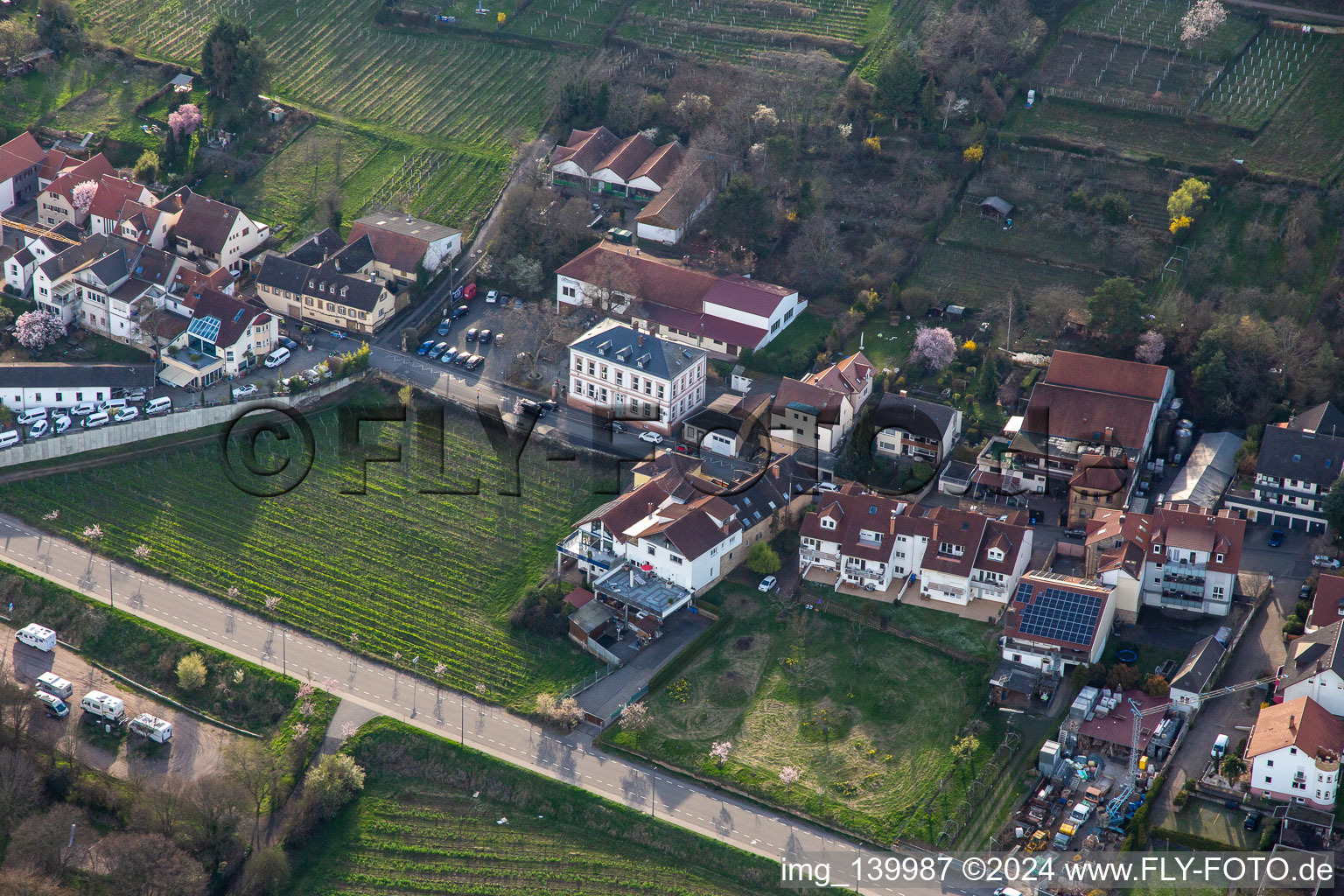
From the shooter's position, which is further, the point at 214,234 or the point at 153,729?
the point at 214,234

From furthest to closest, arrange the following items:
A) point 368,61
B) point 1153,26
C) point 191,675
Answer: point 368,61
point 1153,26
point 191,675

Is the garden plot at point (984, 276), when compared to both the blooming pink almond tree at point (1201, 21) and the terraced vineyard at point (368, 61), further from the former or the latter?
the terraced vineyard at point (368, 61)

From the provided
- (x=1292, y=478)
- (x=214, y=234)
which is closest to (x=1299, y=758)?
(x=1292, y=478)

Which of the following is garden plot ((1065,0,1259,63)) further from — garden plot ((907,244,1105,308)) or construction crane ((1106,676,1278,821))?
construction crane ((1106,676,1278,821))

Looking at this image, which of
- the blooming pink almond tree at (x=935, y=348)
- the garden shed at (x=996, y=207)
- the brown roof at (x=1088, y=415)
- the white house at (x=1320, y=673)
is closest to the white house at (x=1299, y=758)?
the white house at (x=1320, y=673)

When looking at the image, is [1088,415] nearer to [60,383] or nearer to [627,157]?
[627,157]

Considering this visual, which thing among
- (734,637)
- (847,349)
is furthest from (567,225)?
(734,637)
